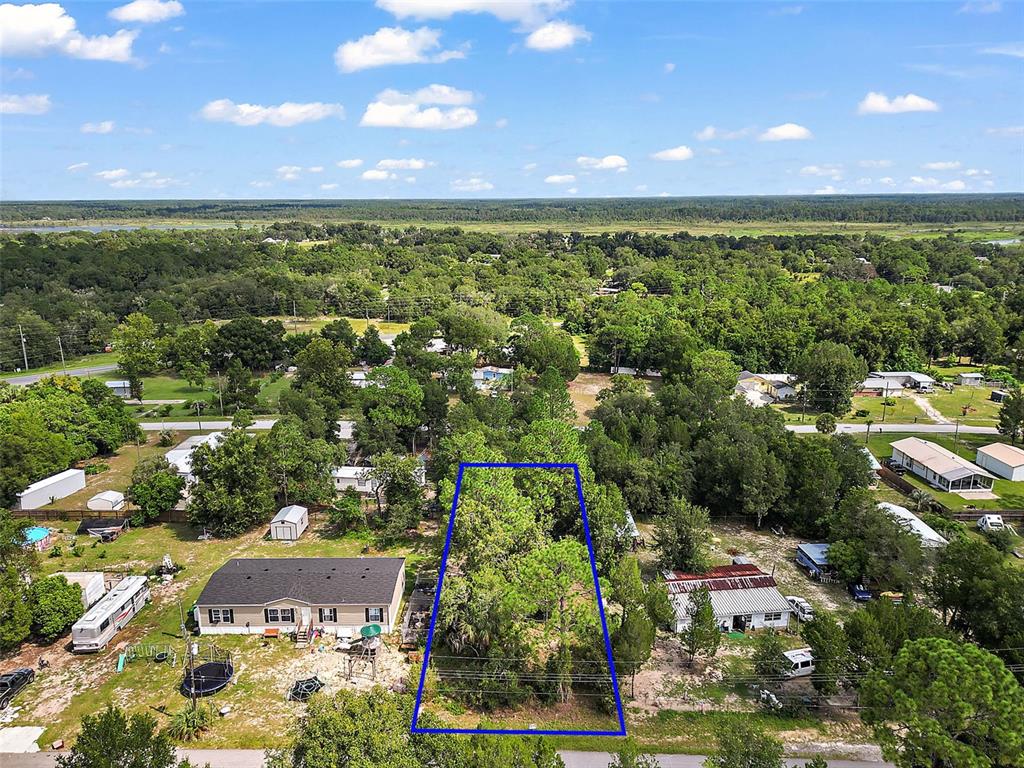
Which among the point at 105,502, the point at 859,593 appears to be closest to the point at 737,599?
the point at 859,593

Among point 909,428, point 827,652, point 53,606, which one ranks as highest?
point 827,652

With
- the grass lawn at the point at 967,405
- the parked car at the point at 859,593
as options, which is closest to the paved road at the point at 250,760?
the parked car at the point at 859,593

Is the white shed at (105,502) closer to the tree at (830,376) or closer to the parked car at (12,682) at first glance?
the parked car at (12,682)

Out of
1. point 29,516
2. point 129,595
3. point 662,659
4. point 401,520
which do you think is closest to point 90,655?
A: point 129,595

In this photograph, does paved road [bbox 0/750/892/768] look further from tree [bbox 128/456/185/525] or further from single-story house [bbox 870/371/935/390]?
single-story house [bbox 870/371/935/390]

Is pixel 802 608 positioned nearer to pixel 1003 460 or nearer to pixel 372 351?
pixel 1003 460

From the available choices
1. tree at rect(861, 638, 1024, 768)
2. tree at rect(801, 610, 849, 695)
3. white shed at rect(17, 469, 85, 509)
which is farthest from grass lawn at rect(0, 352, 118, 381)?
tree at rect(861, 638, 1024, 768)
